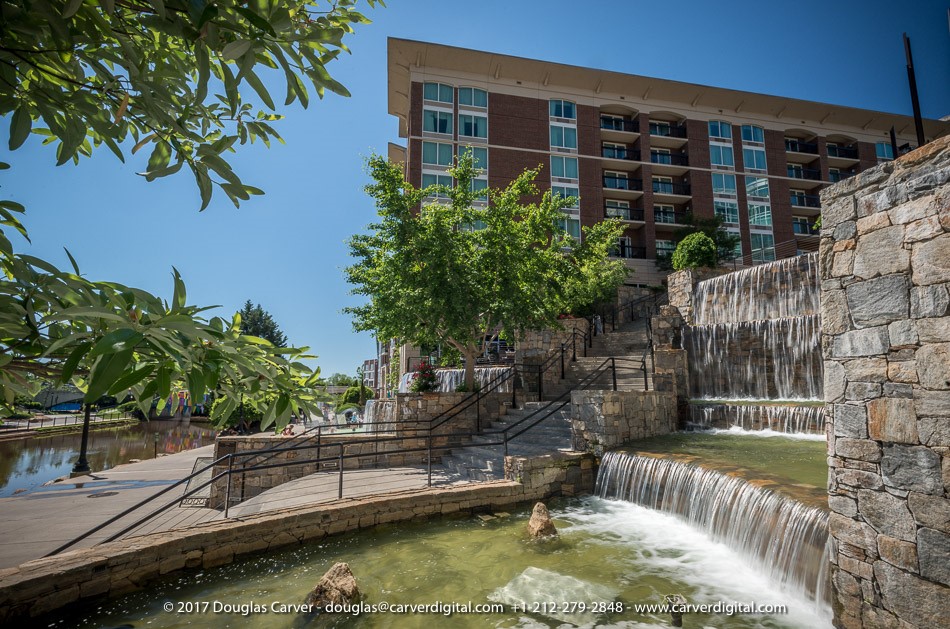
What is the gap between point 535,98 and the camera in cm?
3303

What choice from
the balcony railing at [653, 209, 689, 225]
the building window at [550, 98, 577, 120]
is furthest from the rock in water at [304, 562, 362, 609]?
the balcony railing at [653, 209, 689, 225]

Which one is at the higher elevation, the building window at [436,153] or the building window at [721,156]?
the building window at [721,156]

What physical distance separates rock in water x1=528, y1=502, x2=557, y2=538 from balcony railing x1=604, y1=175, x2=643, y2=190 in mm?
31696

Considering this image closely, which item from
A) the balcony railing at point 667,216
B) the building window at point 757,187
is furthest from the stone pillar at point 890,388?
the building window at point 757,187

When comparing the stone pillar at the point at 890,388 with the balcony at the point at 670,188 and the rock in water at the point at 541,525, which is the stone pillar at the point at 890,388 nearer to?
the rock in water at the point at 541,525

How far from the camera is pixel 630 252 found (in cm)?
3359

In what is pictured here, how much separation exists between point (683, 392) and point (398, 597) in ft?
33.4

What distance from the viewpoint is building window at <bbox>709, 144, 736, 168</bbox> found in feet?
117

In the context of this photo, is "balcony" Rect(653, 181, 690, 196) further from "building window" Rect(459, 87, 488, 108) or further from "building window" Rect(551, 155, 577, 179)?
"building window" Rect(459, 87, 488, 108)

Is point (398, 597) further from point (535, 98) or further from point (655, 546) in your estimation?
point (535, 98)

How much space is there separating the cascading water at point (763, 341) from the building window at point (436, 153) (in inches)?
760

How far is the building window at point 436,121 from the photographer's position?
30.0 metres

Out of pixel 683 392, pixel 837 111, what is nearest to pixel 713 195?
pixel 837 111

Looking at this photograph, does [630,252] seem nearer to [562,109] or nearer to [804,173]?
[562,109]
